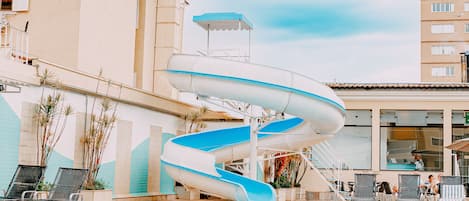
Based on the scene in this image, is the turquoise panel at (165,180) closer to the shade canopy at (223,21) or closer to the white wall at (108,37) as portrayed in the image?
the white wall at (108,37)

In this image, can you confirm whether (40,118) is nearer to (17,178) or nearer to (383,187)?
(17,178)

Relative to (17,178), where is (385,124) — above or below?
above

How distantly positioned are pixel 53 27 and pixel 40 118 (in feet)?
18.2

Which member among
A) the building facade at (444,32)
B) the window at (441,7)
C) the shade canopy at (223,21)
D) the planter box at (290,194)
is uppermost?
the window at (441,7)

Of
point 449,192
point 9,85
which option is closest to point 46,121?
point 9,85

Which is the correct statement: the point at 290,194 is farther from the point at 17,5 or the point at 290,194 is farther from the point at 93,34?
the point at 17,5

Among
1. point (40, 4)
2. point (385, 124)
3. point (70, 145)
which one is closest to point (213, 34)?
point (40, 4)

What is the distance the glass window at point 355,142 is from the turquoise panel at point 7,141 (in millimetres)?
13333

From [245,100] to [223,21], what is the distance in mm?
4619

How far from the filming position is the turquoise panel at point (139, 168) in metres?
18.5

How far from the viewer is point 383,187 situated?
20.8 metres

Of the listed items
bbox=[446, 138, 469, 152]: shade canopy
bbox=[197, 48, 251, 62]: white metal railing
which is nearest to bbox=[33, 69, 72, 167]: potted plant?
bbox=[197, 48, 251, 62]: white metal railing

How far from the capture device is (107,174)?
17016 mm

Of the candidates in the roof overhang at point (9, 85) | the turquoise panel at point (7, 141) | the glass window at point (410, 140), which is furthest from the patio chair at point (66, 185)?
the glass window at point (410, 140)
